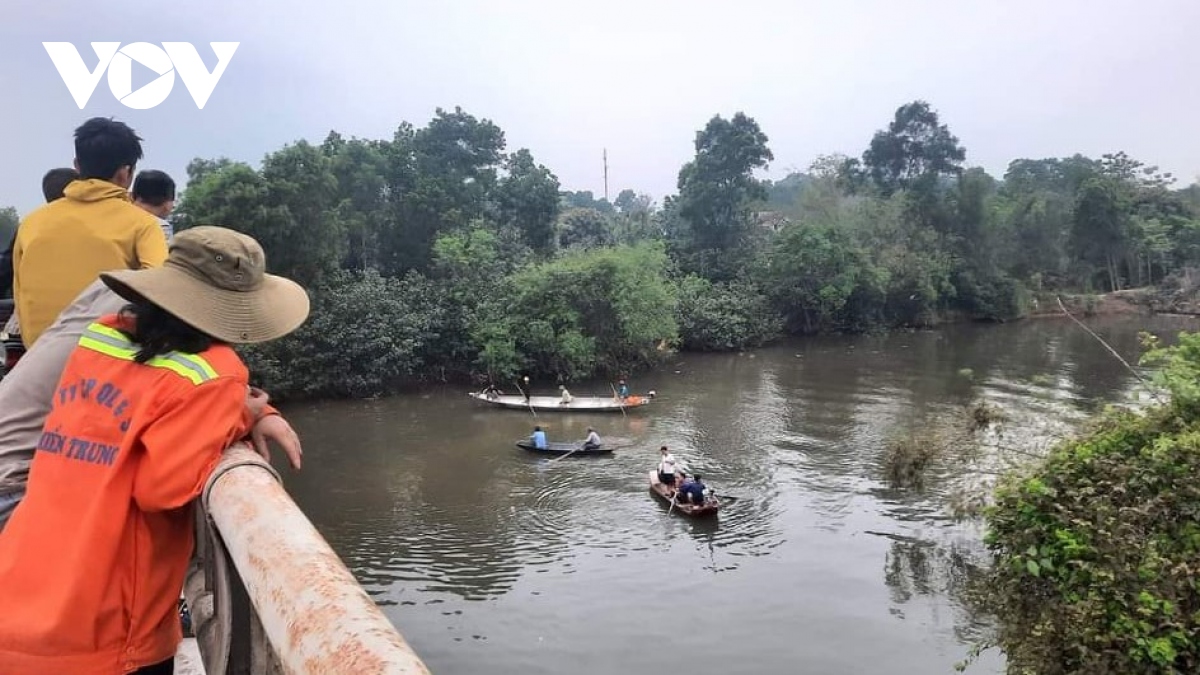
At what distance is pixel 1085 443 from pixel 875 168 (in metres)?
36.1

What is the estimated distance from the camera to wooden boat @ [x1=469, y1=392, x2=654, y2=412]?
18391 mm

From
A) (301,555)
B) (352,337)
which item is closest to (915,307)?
(352,337)

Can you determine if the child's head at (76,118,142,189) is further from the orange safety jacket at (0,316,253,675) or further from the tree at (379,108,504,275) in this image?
the tree at (379,108,504,275)

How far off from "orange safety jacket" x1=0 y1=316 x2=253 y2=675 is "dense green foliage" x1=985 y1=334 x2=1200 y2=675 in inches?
193

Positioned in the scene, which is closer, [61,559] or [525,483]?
[61,559]

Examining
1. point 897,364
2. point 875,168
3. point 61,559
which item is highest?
point 875,168

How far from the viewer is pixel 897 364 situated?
24516mm

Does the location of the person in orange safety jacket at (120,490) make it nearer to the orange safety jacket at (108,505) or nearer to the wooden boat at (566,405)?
the orange safety jacket at (108,505)

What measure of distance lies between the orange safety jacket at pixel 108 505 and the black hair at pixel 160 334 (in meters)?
0.02

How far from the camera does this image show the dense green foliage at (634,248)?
774 inches

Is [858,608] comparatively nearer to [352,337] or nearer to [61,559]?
[61,559]

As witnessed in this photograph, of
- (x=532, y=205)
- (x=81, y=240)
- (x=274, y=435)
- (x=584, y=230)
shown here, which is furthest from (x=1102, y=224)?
(x=274, y=435)

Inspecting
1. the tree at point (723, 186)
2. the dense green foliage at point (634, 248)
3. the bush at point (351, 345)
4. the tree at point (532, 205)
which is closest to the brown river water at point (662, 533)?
the bush at point (351, 345)

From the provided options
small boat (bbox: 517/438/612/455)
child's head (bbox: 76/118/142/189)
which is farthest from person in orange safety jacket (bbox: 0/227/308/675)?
small boat (bbox: 517/438/612/455)
